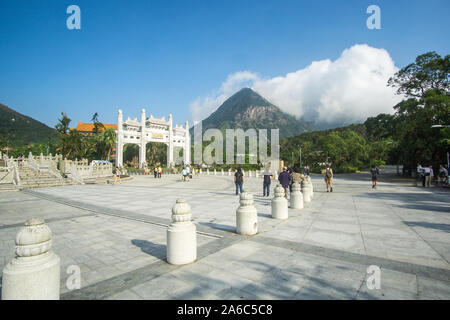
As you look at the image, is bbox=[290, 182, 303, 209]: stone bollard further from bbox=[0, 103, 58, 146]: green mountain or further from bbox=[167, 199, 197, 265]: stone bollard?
bbox=[0, 103, 58, 146]: green mountain

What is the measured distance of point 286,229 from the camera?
20.5 feet

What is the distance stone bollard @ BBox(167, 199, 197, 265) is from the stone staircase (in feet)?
65.6

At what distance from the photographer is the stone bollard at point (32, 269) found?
8.19ft

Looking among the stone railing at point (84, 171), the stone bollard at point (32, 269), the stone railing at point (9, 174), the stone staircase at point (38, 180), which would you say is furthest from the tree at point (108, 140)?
the stone bollard at point (32, 269)

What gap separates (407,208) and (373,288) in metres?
8.05

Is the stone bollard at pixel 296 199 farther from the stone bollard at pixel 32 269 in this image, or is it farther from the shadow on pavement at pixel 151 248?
the stone bollard at pixel 32 269

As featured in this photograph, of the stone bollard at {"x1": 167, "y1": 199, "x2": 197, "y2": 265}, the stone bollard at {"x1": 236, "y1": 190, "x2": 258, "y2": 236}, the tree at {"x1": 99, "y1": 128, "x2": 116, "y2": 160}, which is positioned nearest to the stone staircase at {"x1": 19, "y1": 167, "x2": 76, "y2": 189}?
the stone bollard at {"x1": 236, "y1": 190, "x2": 258, "y2": 236}

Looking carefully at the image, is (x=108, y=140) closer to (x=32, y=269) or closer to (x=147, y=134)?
(x=147, y=134)

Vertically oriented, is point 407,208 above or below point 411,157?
below

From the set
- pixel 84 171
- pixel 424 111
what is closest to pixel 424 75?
pixel 424 111

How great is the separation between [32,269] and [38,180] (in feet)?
73.5

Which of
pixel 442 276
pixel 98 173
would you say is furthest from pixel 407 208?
pixel 98 173

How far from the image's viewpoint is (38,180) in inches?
790
